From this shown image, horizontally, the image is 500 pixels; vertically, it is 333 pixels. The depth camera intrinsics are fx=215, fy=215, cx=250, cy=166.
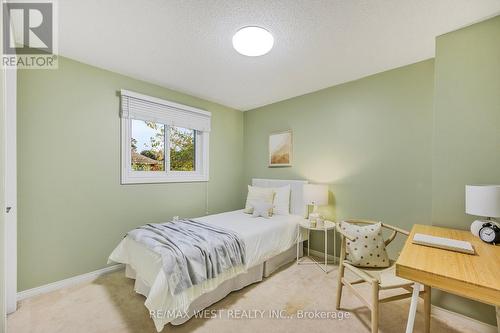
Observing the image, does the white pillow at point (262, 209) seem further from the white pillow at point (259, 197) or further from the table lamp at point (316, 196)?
the table lamp at point (316, 196)

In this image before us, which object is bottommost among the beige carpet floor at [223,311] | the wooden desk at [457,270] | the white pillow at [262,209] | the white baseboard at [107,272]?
the beige carpet floor at [223,311]

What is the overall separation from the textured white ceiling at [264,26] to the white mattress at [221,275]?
190 centimetres

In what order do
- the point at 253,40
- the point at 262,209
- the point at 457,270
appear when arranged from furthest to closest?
the point at 262,209 → the point at 253,40 → the point at 457,270

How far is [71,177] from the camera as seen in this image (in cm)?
241

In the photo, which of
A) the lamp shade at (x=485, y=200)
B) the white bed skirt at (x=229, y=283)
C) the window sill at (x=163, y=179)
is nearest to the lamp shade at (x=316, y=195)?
the white bed skirt at (x=229, y=283)

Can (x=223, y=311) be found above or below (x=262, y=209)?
below

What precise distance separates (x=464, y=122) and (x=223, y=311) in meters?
2.66

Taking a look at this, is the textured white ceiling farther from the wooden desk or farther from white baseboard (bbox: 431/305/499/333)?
white baseboard (bbox: 431/305/499/333)

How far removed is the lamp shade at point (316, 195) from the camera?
2879mm

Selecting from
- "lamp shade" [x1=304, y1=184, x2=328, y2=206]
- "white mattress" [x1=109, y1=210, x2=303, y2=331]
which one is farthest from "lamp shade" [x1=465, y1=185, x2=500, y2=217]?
"white mattress" [x1=109, y1=210, x2=303, y2=331]

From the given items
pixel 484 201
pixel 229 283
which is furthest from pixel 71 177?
pixel 484 201

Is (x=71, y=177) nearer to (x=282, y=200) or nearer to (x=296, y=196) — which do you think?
(x=282, y=200)

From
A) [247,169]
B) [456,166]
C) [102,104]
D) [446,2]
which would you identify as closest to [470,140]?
[456,166]

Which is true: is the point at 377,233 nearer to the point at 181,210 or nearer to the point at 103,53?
the point at 181,210
